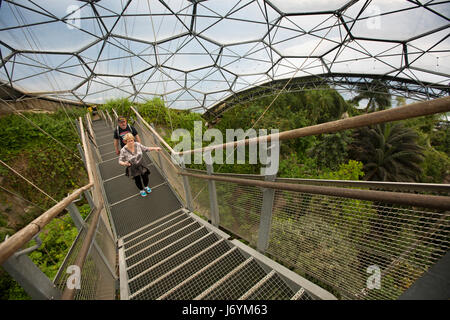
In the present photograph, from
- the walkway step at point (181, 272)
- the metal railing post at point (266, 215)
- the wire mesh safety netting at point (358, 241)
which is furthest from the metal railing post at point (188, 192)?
the wire mesh safety netting at point (358, 241)

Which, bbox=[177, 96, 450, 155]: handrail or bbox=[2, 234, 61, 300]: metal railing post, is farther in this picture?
bbox=[2, 234, 61, 300]: metal railing post

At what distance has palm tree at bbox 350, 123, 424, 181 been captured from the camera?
9.78m

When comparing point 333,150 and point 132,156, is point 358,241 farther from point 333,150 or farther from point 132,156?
point 333,150

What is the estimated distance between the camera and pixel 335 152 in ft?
32.7

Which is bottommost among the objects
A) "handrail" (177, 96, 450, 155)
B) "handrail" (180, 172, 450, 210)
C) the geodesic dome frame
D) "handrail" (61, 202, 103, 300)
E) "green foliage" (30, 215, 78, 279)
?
"green foliage" (30, 215, 78, 279)

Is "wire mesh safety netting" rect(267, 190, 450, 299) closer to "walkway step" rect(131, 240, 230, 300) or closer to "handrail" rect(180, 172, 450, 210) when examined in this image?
"handrail" rect(180, 172, 450, 210)

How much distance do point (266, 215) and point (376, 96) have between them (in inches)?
681

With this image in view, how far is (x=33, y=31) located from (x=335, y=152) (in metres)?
16.2

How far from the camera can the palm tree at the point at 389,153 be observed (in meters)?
9.78

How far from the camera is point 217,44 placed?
11.6 m

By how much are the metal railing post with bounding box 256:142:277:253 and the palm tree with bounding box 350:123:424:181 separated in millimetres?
10219

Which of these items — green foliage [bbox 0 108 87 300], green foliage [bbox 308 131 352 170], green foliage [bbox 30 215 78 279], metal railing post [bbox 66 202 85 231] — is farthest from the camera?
green foliage [bbox 308 131 352 170]

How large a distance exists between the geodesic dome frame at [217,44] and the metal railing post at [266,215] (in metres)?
5.91

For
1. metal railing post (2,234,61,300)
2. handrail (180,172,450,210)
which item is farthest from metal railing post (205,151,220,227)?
metal railing post (2,234,61,300)
